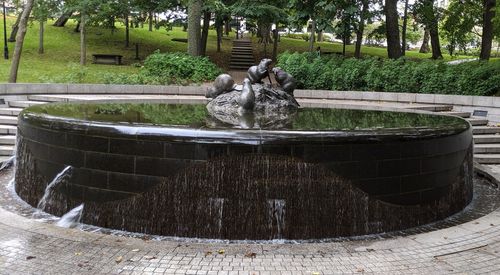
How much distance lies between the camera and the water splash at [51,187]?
25.4ft

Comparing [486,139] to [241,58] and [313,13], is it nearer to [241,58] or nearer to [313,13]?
[313,13]

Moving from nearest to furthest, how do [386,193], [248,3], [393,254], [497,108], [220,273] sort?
1. [220,273]
2. [393,254]
3. [386,193]
4. [497,108]
5. [248,3]

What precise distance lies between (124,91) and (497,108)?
493 inches

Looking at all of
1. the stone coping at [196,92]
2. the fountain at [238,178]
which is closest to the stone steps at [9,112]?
the stone coping at [196,92]

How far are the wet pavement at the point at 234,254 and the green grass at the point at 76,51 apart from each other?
602 inches

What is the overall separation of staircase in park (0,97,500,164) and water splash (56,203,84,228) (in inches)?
178

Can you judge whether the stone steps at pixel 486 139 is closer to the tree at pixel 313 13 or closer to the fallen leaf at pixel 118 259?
the fallen leaf at pixel 118 259

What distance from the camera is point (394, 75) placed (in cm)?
1938

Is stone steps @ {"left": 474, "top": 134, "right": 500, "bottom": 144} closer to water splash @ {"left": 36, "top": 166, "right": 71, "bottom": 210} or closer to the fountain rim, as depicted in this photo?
the fountain rim

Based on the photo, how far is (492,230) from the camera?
23.4 feet

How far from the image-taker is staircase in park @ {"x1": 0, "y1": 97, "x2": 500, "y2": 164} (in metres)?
12.2

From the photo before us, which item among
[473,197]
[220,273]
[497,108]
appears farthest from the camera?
[497,108]

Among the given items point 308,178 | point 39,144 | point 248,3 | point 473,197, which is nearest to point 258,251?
point 308,178

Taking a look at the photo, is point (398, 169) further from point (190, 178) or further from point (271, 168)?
point (190, 178)
